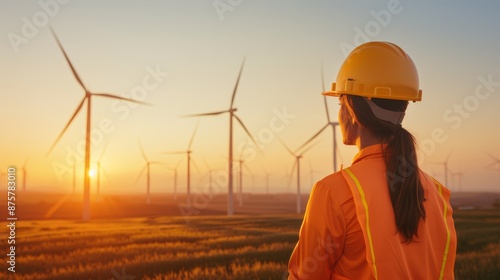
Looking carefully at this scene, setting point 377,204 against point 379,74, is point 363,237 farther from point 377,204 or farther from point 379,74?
point 379,74

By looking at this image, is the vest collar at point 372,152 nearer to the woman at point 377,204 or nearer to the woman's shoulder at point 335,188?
the woman at point 377,204

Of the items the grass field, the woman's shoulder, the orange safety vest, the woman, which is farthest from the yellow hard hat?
the grass field

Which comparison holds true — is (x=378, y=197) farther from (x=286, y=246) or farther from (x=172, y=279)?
(x=286, y=246)

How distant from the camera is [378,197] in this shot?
10.1 ft

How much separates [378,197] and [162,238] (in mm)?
21766

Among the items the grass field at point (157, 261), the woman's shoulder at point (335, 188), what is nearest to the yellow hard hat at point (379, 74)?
the woman's shoulder at point (335, 188)

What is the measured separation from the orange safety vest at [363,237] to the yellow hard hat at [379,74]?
491mm

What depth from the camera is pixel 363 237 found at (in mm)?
3094

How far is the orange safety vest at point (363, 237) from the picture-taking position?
297cm

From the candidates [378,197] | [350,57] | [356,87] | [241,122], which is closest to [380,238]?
[378,197]

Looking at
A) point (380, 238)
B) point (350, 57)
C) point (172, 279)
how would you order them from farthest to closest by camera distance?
point (172, 279), point (350, 57), point (380, 238)

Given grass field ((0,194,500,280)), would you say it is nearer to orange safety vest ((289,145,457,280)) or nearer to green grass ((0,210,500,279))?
green grass ((0,210,500,279))

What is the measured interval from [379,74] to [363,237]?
43.4 inches

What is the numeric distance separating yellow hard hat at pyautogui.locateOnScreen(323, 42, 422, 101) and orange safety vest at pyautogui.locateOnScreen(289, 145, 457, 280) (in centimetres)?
49
